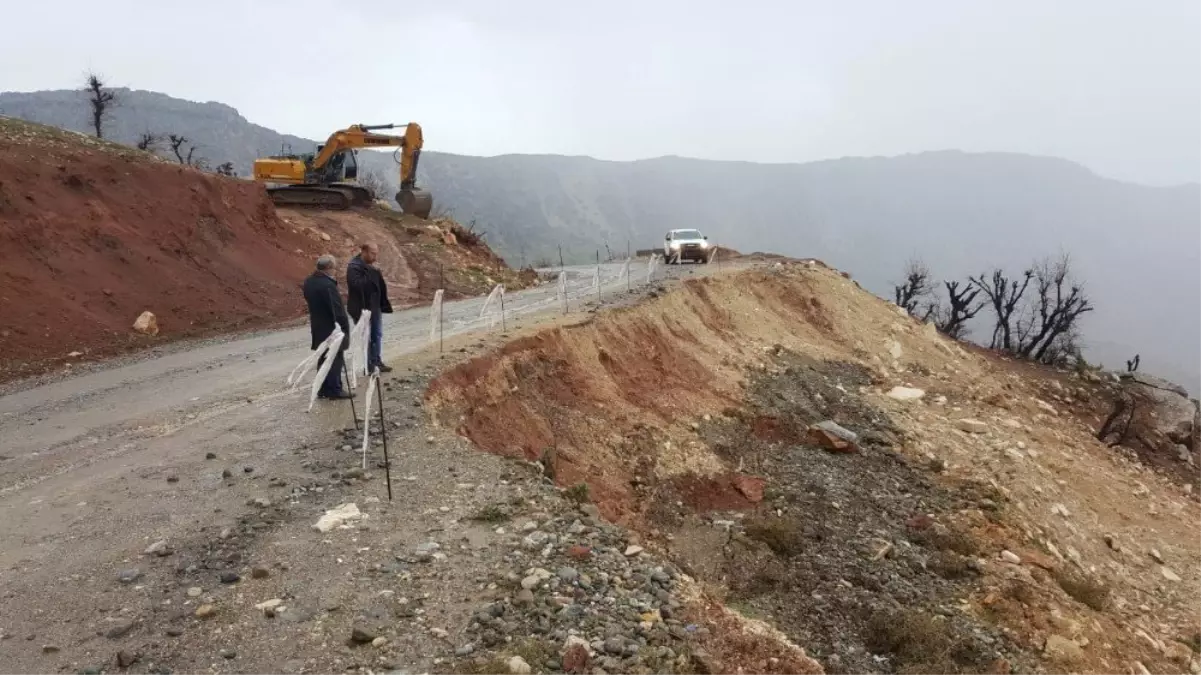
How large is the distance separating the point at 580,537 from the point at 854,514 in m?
5.05

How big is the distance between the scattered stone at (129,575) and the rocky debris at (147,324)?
421 inches

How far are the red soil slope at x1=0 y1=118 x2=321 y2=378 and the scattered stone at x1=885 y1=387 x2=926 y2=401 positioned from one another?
13.6 meters

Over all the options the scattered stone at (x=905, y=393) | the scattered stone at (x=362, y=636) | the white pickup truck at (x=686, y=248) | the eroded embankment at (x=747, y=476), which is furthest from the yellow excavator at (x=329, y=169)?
the scattered stone at (x=362, y=636)

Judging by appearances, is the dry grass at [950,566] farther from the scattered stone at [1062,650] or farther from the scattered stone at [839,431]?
the scattered stone at [839,431]

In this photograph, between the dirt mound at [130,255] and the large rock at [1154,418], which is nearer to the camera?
the dirt mound at [130,255]

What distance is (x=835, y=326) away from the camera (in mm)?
20625

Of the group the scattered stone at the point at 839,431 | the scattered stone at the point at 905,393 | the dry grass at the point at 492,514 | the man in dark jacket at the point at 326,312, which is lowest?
the scattered stone at the point at 905,393

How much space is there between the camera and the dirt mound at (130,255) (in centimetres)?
1284

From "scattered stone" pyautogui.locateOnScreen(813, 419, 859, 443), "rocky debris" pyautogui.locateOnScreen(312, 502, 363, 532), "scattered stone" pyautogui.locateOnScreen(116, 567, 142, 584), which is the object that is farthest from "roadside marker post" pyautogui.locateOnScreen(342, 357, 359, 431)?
"scattered stone" pyautogui.locateOnScreen(813, 419, 859, 443)

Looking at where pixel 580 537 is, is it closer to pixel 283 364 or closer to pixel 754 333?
pixel 283 364

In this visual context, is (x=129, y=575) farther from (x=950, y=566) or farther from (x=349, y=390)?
(x=950, y=566)

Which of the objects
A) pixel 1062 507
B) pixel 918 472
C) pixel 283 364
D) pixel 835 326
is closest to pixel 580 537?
pixel 283 364

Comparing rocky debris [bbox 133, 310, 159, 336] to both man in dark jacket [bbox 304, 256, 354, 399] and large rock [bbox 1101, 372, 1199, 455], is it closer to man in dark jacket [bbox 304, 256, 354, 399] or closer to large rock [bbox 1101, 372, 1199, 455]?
man in dark jacket [bbox 304, 256, 354, 399]

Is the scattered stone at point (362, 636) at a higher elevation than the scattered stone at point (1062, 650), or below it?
higher
